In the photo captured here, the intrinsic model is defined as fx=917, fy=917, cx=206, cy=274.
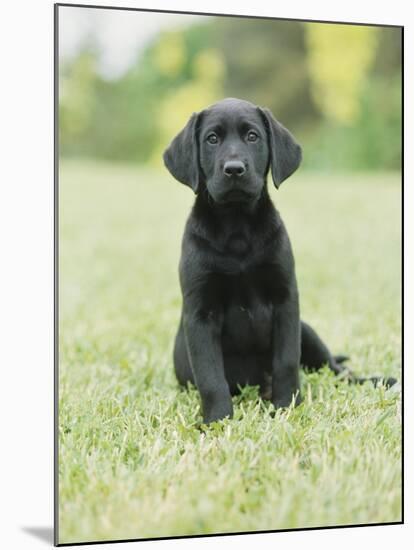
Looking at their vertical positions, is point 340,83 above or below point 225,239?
above

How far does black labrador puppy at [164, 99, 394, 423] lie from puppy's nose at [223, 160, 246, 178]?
0.13 metres

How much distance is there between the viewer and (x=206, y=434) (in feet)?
12.4

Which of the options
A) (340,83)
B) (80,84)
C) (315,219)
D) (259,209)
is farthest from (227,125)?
(80,84)

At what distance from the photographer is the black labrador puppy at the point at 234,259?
3.90 metres

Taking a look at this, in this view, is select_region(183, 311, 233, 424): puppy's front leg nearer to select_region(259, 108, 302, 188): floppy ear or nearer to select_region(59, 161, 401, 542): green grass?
select_region(59, 161, 401, 542): green grass

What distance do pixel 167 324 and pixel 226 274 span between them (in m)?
2.13

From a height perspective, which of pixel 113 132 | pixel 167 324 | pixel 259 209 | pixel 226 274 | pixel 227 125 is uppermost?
pixel 113 132

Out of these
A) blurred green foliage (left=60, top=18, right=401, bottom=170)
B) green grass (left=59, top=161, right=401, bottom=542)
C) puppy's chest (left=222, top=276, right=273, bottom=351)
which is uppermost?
blurred green foliage (left=60, top=18, right=401, bottom=170)

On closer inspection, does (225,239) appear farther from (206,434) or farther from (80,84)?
(80,84)

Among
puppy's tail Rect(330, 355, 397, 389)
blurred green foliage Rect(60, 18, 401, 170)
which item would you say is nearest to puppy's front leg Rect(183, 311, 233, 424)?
puppy's tail Rect(330, 355, 397, 389)

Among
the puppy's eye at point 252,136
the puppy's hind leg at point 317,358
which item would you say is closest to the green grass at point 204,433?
the puppy's hind leg at point 317,358

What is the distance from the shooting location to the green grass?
11.3 ft

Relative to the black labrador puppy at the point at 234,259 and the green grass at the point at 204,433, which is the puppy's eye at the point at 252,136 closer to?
the black labrador puppy at the point at 234,259

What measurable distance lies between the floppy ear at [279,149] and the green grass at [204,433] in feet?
3.35
